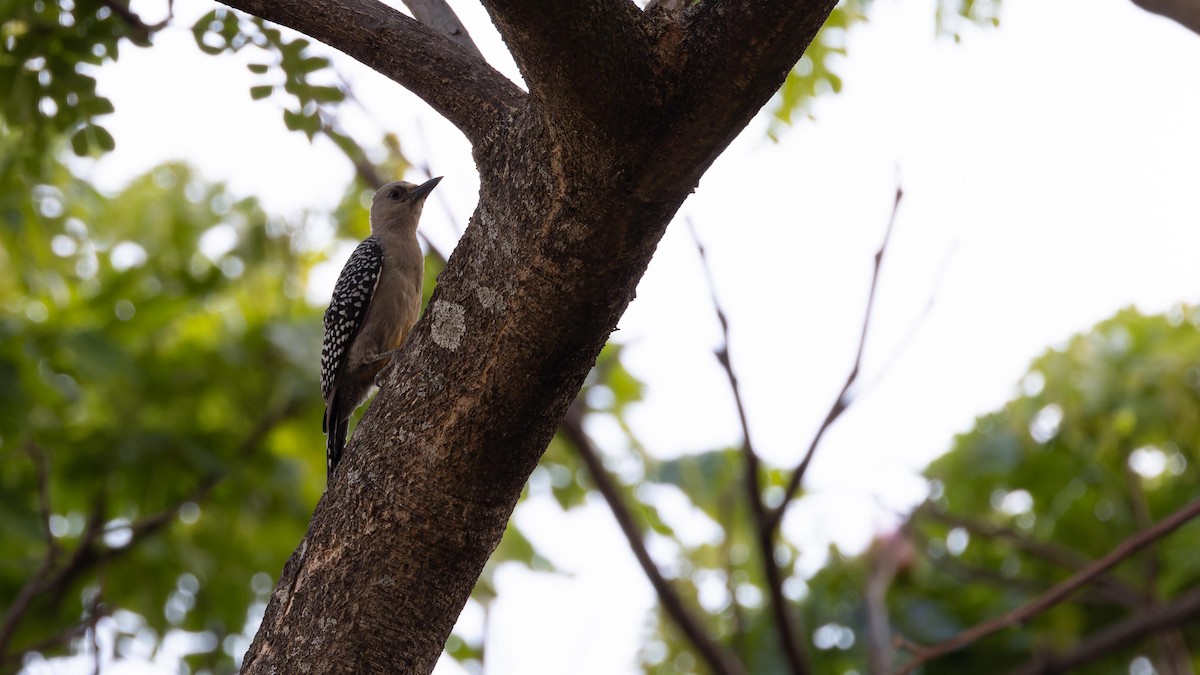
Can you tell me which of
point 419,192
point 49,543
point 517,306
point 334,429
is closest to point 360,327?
point 334,429

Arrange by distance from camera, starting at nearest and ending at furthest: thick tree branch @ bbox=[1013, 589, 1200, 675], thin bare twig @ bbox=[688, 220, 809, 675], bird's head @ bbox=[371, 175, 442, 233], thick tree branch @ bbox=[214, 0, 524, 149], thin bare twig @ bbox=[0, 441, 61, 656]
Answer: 1. thick tree branch @ bbox=[214, 0, 524, 149]
2. thin bare twig @ bbox=[688, 220, 809, 675]
3. thick tree branch @ bbox=[1013, 589, 1200, 675]
4. thin bare twig @ bbox=[0, 441, 61, 656]
5. bird's head @ bbox=[371, 175, 442, 233]

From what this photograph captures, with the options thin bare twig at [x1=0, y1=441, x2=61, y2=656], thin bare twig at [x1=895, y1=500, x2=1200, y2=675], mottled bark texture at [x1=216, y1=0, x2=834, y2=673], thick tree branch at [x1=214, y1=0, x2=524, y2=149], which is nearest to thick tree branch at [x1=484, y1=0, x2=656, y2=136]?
mottled bark texture at [x1=216, y1=0, x2=834, y2=673]

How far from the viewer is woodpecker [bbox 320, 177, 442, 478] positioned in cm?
584

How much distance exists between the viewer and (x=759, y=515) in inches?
132

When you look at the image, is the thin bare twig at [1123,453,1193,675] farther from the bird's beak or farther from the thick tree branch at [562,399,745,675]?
the bird's beak

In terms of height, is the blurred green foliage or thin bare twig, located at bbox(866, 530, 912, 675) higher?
the blurred green foliage

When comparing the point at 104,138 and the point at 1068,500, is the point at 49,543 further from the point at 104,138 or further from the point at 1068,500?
the point at 1068,500

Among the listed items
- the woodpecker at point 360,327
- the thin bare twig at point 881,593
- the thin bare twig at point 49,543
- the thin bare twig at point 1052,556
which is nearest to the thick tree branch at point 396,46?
the thin bare twig at point 1052,556

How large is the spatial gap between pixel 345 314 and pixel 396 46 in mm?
3235

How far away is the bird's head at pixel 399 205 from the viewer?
254 inches

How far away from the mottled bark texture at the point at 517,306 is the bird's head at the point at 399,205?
3.93 metres

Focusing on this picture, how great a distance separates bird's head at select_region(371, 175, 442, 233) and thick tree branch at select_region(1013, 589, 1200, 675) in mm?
3888

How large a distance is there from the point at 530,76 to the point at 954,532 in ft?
17.2

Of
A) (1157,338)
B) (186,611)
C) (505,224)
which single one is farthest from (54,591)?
(1157,338)
